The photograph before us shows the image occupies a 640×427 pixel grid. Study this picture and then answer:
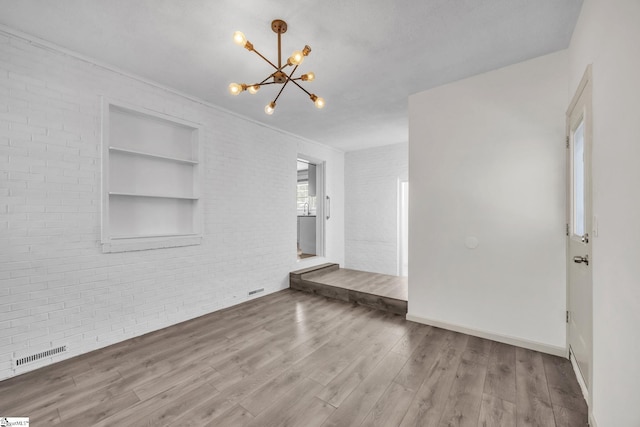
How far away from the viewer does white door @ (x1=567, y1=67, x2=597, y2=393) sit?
5.76ft

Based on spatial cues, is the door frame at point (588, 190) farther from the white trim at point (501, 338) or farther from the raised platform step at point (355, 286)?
the raised platform step at point (355, 286)

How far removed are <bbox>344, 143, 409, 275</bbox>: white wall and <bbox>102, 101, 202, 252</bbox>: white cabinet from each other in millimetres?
3536

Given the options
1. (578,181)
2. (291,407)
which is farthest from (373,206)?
(291,407)

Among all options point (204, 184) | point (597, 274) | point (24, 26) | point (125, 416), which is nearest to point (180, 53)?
point (24, 26)

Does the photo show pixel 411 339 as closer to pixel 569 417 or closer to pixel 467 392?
pixel 467 392

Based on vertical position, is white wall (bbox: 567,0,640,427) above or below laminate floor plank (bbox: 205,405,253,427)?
above

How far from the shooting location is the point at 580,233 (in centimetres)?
216

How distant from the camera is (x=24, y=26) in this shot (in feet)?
7.18

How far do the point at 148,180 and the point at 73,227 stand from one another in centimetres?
90

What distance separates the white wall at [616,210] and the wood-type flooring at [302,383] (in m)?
0.60

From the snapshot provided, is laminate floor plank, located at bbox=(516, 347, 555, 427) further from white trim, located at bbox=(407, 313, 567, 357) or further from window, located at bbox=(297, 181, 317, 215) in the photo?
window, located at bbox=(297, 181, 317, 215)

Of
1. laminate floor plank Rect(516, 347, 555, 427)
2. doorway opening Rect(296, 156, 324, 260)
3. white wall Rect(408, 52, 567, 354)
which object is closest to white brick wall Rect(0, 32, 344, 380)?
doorway opening Rect(296, 156, 324, 260)

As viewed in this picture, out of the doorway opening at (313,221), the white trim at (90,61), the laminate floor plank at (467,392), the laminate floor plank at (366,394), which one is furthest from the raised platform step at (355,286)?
the white trim at (90,61)

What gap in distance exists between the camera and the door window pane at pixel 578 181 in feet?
7.00
